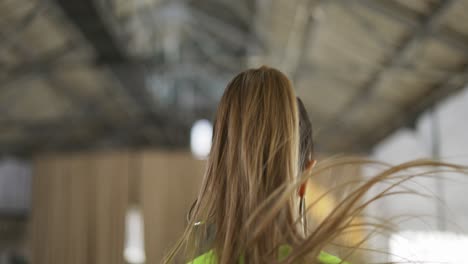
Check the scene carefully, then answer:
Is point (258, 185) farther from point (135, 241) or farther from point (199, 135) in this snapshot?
point (199, 135)

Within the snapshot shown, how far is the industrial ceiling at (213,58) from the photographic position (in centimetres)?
1095

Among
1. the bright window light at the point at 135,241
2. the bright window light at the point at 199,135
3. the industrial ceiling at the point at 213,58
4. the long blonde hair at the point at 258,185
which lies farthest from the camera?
the bright window light at the point at 199,135

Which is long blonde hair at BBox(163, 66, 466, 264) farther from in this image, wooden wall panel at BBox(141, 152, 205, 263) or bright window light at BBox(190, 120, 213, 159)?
bright window light at BBox(190, 120, 213, 159)

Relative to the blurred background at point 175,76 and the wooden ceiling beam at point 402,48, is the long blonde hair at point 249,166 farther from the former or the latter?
the blurred background at point 175,76

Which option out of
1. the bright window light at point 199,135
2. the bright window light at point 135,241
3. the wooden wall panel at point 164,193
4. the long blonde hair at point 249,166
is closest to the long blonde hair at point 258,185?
the long blonde hair at point 249,166

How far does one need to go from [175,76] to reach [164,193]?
7811 mm

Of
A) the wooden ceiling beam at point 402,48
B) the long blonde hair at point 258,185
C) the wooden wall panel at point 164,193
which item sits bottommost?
the long blonde hair at point 258,185

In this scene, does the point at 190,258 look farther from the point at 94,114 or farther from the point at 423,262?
the point at 94,114

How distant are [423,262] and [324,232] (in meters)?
0.21

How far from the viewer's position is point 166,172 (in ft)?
48.4

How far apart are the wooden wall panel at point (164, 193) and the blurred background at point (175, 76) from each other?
0.08 ft

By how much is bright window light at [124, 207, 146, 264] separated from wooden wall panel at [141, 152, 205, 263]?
0.14 metres

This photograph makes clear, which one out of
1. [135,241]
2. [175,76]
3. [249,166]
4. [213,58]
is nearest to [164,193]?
[135,241]

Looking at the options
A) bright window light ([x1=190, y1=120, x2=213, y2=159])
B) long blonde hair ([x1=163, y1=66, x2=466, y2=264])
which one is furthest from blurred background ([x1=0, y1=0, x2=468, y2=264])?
long blonde hair ([x1=163, y1=66, x2=466, y2=264])
